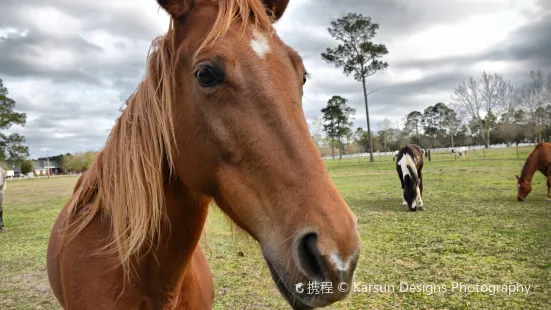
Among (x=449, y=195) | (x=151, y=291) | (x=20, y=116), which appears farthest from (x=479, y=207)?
(x=20, y=116)

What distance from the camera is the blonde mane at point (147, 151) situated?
4.95 ft

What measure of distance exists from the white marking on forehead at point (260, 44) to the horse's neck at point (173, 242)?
0.77 metres

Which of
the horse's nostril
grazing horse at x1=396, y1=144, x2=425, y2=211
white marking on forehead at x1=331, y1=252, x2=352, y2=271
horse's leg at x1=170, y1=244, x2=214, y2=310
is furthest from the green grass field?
white marking on forehead at x1=331, y1=252, x2=352, y2=271

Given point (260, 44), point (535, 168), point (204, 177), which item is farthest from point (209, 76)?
point (535, 168)

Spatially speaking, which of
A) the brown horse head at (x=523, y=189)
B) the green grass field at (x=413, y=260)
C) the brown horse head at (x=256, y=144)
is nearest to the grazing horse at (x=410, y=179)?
the green grass field at (x=413, y=260)

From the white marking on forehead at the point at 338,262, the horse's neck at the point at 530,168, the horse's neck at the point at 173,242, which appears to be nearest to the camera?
the white marking on forehead at the point at 338,262

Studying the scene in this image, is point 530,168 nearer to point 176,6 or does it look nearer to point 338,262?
point 338,262

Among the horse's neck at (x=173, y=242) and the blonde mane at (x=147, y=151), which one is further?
the horse's neck at (x=173, y=242)

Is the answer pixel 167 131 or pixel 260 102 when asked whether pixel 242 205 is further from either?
pixel 167 131

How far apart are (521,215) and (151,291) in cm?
945

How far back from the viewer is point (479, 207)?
9203mm

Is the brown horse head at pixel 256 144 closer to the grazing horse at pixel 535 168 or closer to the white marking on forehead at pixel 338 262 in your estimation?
the white marking on forehead at pixel 338 262

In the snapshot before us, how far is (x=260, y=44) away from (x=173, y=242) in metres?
1.10

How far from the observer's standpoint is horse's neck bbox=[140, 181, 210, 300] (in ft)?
5.33
